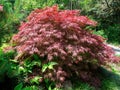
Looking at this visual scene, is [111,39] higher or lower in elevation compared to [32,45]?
lower

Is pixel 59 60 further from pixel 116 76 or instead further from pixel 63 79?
pixel 116 76

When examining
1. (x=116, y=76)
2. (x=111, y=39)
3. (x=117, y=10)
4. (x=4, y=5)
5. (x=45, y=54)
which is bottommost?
(x=111, y=39)

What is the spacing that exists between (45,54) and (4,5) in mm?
3257

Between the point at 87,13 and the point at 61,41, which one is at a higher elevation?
the point at 61,41

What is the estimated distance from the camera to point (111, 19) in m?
23.9

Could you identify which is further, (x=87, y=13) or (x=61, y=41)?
(x=87, y=13)

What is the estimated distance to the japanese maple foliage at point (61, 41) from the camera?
726 centimetres

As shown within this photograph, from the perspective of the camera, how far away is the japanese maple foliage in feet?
23.8

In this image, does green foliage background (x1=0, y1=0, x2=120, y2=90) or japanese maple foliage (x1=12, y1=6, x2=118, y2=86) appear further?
green foliage background (x1=0, y1=0, x2=120, y2=90)

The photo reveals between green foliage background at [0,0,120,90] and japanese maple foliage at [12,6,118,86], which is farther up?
japanese maple foliage at [12,6,118,86]

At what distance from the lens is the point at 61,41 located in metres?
7.43

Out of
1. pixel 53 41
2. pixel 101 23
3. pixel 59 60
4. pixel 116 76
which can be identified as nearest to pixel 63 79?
pixel 59 60

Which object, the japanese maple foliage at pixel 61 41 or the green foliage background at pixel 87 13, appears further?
the green foliage background at pixel 87 13

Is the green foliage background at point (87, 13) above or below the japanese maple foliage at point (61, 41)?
below
